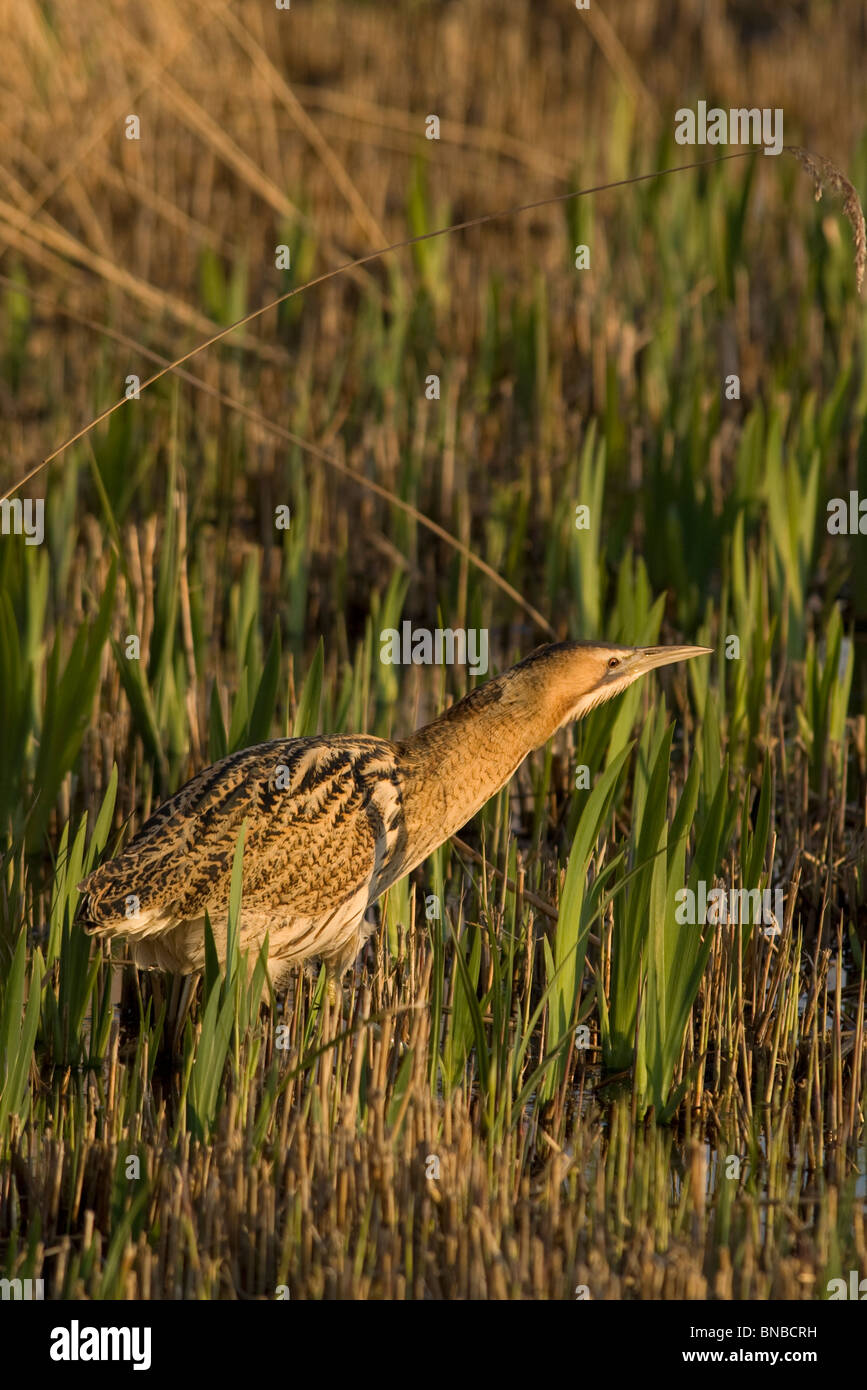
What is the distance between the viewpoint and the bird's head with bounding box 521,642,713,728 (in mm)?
4176

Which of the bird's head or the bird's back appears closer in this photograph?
the bird's back

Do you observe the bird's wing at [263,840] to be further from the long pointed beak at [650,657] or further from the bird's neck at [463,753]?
the long pointed beak at [650,657]

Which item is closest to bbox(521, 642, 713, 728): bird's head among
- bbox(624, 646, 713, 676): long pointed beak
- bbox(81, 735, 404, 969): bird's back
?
bbox(624, 646, 713, 676): long pointed beak

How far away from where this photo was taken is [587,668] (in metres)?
Result: 4.20

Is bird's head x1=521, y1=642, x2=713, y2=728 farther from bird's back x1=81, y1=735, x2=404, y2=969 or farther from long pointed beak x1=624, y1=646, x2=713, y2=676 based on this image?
bird's back x1=81, y1=735, x2=404, y2=969

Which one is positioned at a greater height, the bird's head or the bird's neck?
the bird's head

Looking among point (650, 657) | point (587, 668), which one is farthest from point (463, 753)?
point (650, 657)

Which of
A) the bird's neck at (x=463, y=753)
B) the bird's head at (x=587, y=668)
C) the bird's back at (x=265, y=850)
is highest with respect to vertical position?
the bird's head at (x=587, y=668)

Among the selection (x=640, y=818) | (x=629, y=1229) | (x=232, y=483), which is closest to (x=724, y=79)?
(x=232, y=483)

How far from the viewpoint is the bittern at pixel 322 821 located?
12.7 feet

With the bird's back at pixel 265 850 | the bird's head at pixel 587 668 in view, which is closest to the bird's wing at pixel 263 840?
the bird's back at pixel 265 850

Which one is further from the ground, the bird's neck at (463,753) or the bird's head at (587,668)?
the bird's head at (587,668)

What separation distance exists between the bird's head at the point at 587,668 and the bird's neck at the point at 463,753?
0.04 metres

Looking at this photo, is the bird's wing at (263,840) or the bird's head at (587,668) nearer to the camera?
the bird's wing at (263,840)
